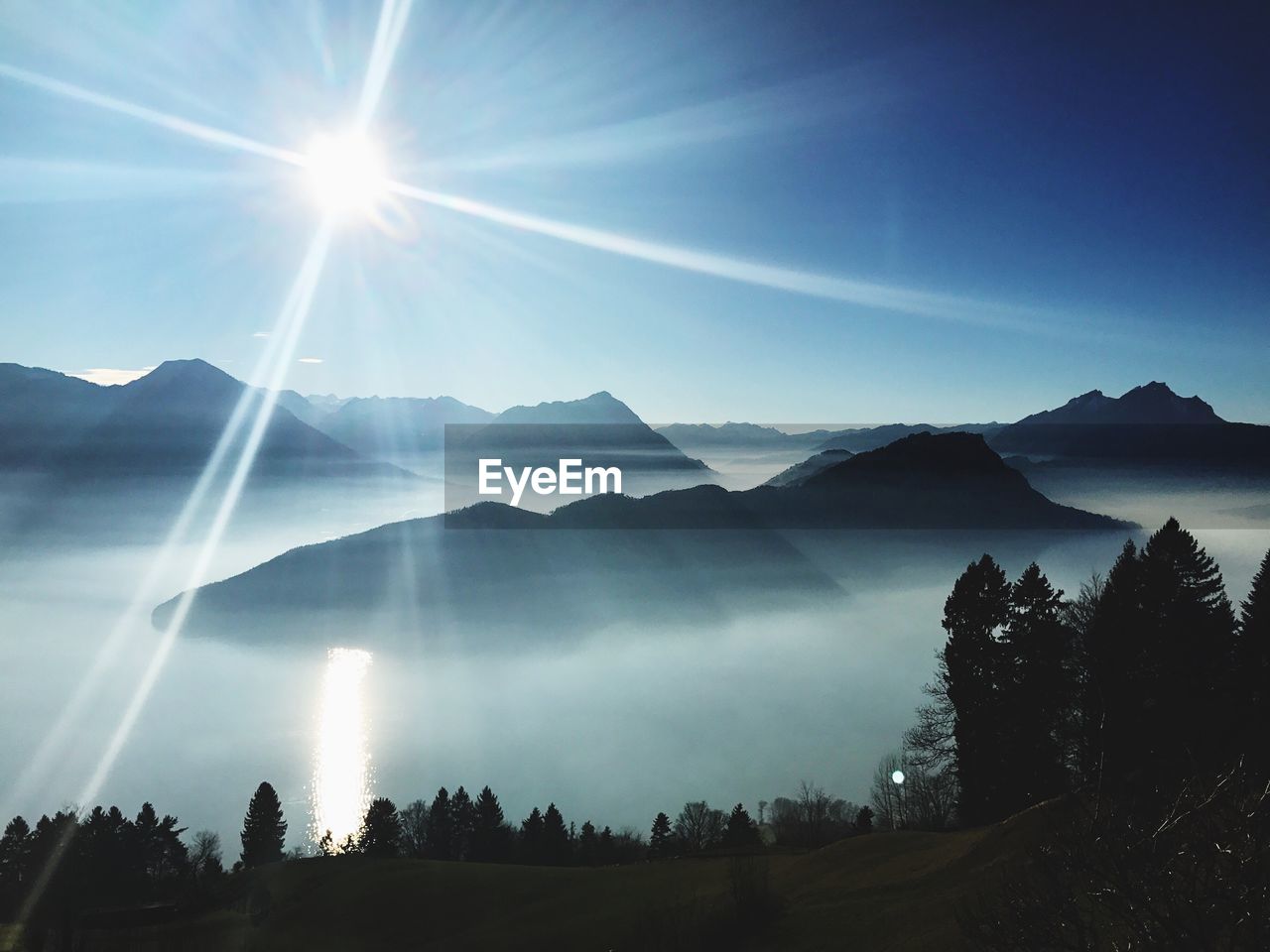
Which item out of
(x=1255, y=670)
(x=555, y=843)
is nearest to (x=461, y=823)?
(x=555, y=843)

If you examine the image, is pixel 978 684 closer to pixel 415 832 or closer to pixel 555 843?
pixel 555 843

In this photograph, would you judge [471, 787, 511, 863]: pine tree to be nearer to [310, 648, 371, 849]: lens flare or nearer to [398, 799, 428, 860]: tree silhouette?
[398, 799, 428, 860]: tree silhouette

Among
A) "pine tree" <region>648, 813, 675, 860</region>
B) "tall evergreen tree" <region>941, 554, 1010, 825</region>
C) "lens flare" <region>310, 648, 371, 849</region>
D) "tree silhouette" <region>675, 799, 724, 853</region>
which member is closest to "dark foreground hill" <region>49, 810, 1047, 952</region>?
"tall evergreen tree" <region>941, 554, 1010, 825</region>

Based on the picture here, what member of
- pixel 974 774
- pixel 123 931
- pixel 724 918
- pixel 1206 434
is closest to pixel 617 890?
pixel 724 918

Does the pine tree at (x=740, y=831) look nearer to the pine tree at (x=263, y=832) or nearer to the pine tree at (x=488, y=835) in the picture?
the pine tree at (x=488, y=835)

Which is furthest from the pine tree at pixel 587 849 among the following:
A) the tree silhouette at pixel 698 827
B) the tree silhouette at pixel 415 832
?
the tree silhouette at pixel 415 832

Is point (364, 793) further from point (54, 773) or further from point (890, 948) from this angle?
point (890, 948)
